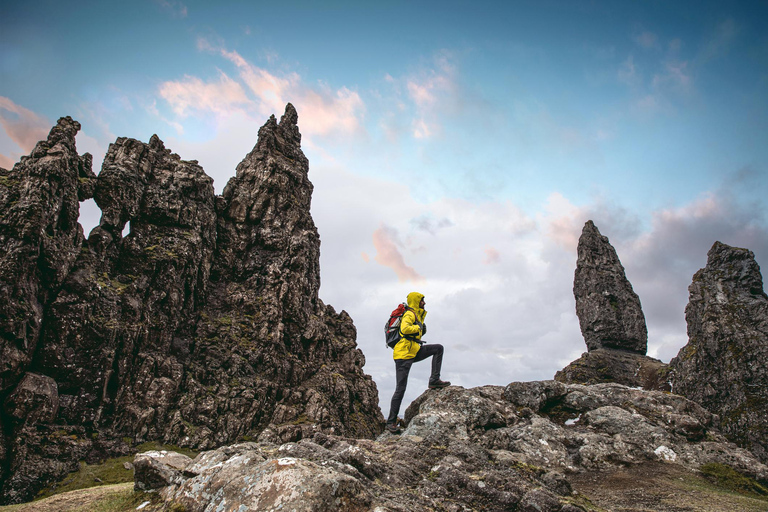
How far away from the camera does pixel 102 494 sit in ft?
26.5

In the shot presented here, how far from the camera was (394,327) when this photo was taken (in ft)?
47.5

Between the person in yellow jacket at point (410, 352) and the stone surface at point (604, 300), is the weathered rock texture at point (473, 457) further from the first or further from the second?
the stone surface at point (604, 300)

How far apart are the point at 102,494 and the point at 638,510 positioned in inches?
450

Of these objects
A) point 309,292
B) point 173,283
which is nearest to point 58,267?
point 173,283

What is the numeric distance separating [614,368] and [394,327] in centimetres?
6823

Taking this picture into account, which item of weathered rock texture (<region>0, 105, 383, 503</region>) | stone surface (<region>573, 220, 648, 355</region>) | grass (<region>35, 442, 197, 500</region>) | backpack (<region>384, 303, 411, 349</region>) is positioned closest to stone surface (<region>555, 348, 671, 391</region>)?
stone surface (<region>573, 220, 648, 355</region>)

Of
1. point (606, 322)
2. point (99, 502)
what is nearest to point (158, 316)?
point (99, 502)

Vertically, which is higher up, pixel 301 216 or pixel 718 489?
pixel 301 216

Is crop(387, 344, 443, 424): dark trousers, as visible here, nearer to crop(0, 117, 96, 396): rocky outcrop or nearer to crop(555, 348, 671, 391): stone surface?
crop(0, 117, 96, 396): rocky outcrop

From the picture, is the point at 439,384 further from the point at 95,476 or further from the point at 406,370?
the point at 95,476

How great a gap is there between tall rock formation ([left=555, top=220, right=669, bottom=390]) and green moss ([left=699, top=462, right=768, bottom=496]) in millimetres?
60868

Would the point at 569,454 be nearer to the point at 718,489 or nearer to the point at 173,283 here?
the point at 718,489

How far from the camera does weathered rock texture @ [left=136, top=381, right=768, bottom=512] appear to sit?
5.44m

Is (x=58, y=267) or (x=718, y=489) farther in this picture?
(x=58, y=267)
